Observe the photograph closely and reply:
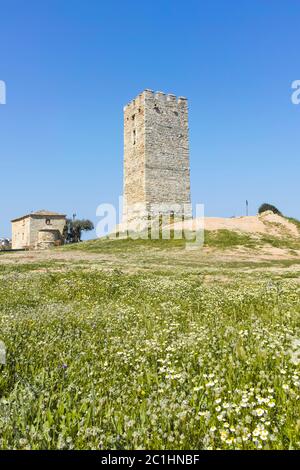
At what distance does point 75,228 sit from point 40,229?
31.8 feet

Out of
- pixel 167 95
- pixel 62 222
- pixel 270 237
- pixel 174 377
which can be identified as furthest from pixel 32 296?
pixel 62 222

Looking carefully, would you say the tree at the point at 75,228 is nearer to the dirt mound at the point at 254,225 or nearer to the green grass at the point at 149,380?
the dirt mound at the point at 254,225

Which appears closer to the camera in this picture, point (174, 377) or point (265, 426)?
point (265, 426)

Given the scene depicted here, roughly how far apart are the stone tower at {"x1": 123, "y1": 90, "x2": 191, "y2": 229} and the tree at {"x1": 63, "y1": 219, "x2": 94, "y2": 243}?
115 feet

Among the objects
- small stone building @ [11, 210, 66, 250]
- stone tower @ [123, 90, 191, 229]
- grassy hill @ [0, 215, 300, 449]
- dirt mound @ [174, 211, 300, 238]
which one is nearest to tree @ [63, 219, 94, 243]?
small stone building @ [11, 210, 66, 250]

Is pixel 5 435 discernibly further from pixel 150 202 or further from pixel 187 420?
pixel 150 202

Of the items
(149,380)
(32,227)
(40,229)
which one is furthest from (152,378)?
(32,227)

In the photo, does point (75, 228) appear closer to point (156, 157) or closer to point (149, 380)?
point (156, 157)

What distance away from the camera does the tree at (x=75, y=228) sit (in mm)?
95688

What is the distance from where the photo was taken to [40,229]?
89062 millimetres

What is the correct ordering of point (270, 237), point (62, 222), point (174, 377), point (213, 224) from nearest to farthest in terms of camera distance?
point (174, 377) < point (270, 237) < point (213, 224) < point (62, 222)

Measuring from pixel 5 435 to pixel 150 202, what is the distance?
54.8 metres

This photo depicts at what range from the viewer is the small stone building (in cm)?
8706
